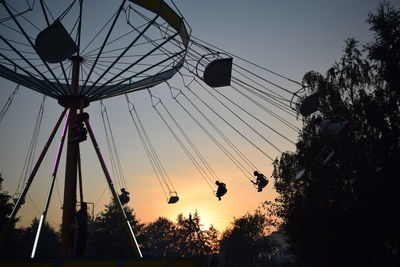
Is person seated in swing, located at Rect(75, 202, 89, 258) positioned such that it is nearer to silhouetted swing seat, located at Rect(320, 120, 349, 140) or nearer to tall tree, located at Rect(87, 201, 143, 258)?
silhouetted swing seat, located at Rect(320, 120, 349, 140)

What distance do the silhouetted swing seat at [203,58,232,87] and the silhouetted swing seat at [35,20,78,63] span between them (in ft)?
16.7

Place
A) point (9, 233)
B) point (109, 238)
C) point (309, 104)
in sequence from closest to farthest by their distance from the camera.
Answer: point (309, 104)
point (9, 233)
point (109, 238)

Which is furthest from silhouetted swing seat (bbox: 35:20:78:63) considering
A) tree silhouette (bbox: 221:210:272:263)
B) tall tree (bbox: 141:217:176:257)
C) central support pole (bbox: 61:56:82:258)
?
tall tree (bbox: 141:217:176:257)

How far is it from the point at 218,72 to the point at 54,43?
6.12 metres

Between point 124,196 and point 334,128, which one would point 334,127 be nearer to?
point 334,128

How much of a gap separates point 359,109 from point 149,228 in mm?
117525

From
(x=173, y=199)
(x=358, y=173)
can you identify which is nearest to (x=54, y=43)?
(x=173, y=199)

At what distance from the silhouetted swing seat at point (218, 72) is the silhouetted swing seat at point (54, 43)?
508 centimetres

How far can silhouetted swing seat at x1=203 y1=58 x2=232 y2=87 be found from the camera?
1312 centimetres

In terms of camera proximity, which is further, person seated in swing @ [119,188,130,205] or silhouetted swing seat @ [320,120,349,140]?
person seated in swing @ [119,188,130,205]

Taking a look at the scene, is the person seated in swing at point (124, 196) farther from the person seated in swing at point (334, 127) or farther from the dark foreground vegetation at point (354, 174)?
the person seated in swing at point (334, 127)

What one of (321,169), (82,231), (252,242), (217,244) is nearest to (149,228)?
(217,244)

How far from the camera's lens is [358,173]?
22.8 metres

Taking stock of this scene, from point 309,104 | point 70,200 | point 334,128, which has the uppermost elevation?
point 70,200
